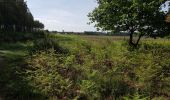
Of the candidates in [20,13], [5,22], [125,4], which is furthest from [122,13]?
[20,13]

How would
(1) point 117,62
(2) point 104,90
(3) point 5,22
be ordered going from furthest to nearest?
(3) point 5,22
(1) point 117,62
(2) point 104,90

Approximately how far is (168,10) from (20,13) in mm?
48937

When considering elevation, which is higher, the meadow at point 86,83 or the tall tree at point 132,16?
the tall tree at point 132,16

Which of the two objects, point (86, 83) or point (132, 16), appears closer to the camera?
point (86, 83)

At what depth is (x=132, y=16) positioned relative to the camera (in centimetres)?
3089

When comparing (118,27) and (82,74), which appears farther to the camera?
(118,27)

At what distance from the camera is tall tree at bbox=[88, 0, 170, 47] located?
3025 cm

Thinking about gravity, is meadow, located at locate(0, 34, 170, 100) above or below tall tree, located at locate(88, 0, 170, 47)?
below

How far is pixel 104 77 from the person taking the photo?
12992 mm

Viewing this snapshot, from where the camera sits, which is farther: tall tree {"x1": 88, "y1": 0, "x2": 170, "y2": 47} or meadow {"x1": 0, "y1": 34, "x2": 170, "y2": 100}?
tall tree {"x1": 88, "y1": 0, "x2": 170, "y2": 47}

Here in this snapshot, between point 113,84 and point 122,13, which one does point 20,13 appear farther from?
point 113,84

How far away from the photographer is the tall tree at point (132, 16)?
1191 inches

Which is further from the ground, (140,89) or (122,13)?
(122,13)

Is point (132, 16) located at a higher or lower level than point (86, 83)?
higher
